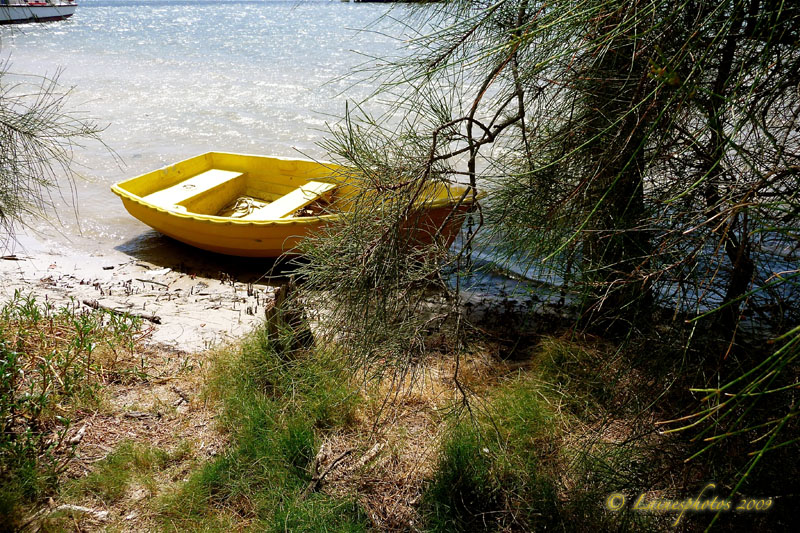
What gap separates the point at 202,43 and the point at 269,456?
23528 millimetres

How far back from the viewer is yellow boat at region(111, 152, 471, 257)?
226 inches

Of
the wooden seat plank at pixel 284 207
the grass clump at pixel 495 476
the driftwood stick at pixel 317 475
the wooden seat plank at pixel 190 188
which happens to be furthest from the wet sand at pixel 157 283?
the grass clump at pixel 495 476

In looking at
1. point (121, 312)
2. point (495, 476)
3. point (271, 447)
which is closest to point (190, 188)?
point (121, 312)

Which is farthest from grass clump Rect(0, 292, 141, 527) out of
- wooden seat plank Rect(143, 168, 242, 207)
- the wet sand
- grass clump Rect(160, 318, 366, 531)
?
wooden seat plank Rect(143, 168, 242, 207)

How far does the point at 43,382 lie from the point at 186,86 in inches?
550

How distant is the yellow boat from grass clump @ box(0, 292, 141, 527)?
1.89m

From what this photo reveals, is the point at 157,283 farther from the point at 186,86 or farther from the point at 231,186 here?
the point at 186,86

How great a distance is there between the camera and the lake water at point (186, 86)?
27.9 ft

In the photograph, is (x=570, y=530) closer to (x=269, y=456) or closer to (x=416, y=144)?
(x=269, y=456)

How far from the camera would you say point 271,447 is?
2.70 metres

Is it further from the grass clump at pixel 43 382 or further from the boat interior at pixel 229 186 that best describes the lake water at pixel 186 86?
the grass clump at pixel 43 382

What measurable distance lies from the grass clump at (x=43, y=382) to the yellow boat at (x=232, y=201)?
1894 millimetres

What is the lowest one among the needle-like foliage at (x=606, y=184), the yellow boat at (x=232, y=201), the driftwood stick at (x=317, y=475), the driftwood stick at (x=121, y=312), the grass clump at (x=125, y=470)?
the grass clump at (x=125, y=470)

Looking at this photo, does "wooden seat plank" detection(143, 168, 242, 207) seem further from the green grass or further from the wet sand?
the green grass
